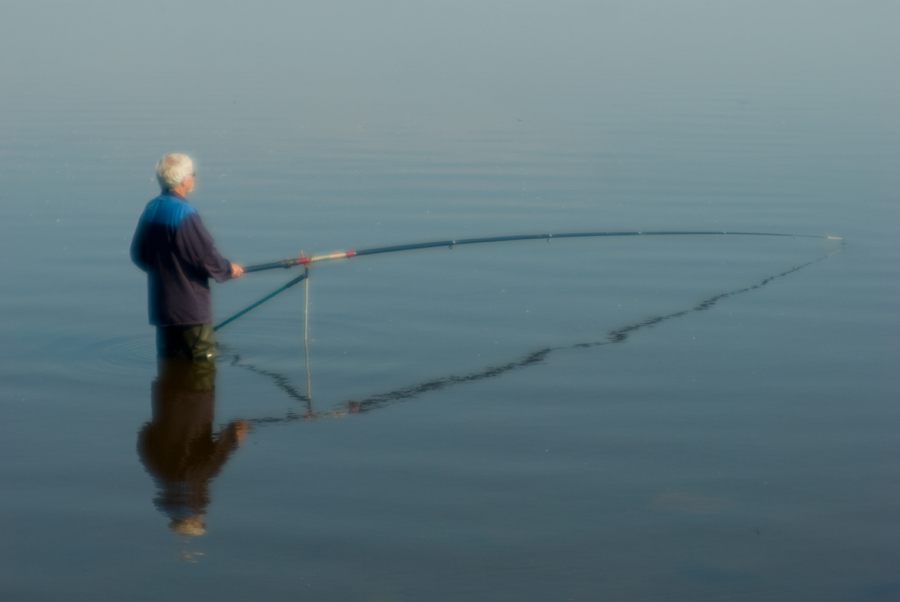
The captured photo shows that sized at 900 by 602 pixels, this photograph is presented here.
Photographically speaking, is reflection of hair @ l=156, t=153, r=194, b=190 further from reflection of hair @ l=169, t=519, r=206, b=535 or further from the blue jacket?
reflection of hair @ l=169, t=519, r=206, b=535

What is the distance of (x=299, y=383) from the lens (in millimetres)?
6559

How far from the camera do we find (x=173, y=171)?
19.5ft

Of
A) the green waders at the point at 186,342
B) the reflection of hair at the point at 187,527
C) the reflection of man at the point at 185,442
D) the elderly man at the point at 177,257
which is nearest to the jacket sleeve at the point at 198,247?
the elderly man at the point at 177,257

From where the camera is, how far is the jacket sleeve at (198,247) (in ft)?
19.5

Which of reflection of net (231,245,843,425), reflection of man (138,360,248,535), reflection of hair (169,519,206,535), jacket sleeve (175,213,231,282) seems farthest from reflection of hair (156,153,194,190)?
reflection of hair (169,519,206,535)

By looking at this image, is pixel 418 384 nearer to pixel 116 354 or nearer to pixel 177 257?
pixel 177 257

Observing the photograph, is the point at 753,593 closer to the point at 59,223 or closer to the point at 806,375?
the point at 806,375

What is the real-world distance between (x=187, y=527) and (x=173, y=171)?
2.09m

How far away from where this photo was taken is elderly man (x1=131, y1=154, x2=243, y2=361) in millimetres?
5965

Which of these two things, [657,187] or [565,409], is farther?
[657,187]

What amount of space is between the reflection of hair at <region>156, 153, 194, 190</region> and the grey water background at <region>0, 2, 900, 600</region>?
1211 mm

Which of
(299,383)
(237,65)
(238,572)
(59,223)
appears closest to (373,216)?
(59,223)

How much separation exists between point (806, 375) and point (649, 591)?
2969mm

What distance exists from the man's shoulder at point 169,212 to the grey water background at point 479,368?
1.01m
